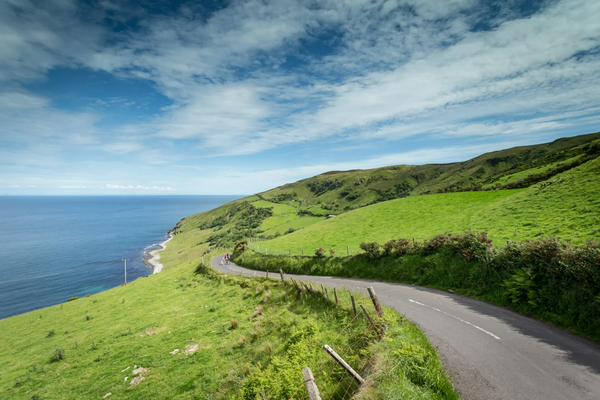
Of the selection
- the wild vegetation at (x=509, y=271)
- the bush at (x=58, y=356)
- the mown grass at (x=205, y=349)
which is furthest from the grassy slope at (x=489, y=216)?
the bush at (x=58, y=356)

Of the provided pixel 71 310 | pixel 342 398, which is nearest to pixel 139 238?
pixel 71 310

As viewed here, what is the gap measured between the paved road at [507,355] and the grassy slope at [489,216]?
48.8 feet

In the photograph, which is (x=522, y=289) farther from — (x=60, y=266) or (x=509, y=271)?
(x=60, y=266)

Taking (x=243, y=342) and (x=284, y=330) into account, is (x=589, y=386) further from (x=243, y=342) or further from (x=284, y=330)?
(x=243, y=342)

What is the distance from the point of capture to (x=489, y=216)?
37875 mm

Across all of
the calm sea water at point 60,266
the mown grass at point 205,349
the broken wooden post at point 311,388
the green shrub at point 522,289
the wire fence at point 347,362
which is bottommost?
the calm sea water at point 60,266

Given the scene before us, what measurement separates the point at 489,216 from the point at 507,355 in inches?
1369

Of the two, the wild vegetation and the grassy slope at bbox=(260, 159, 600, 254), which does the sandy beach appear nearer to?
the grassy slope at bbox=(260, 159, 600, 254)

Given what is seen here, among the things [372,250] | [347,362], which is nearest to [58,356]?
[347,362]

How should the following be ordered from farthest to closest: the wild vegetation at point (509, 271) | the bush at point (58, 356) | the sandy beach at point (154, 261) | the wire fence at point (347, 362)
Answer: the sandy beach at point (154, 261)
the bush at point (58, 356)
the wild vegetation at point (509, 271)
the wire fence at point (347, 362)

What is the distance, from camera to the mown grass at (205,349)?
1098 cm

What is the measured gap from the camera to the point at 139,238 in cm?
17288

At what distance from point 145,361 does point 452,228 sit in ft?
136

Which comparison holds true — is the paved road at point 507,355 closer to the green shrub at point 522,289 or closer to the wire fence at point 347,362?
the green shrub at point 522,289
